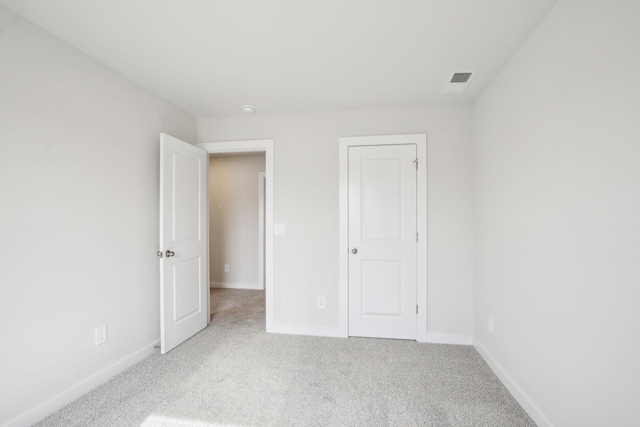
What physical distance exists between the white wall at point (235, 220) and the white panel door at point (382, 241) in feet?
7.68

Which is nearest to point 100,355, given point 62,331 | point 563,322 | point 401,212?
point 62,331

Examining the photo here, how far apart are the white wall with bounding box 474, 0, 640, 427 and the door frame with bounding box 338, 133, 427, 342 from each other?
0.69m

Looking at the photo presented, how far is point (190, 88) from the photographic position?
2.33m

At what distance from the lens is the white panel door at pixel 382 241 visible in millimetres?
2688

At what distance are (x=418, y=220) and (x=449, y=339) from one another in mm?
1199

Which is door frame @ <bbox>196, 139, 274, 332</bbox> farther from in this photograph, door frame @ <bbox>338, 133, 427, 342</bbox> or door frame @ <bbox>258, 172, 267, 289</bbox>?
door frame @ <bbox>258, 172, 267, 289</bbox>

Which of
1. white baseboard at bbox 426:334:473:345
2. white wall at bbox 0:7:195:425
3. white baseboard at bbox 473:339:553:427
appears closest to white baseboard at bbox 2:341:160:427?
white wall at bbox 0:7:195:425

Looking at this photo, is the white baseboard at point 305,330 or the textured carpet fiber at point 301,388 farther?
the white baseboard at point 305,330

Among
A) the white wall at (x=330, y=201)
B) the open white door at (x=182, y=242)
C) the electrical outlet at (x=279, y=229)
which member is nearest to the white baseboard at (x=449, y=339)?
the white wall at (x=330, y=201)

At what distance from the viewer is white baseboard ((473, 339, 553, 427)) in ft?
5.02

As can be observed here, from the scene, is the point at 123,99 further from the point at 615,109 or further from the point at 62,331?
the point at 615,109

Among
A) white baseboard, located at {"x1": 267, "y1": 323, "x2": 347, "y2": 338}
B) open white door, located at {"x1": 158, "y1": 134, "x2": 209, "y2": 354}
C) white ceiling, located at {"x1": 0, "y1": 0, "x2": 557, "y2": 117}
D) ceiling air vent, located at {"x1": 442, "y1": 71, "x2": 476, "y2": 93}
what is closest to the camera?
white ceiling, located at {"x1": 0, "y1": 0, "x2": 557, "y2": 117}

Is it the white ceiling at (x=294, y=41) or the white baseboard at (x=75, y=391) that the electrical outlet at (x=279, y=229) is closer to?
the white ceiling at (x=294, y=41)

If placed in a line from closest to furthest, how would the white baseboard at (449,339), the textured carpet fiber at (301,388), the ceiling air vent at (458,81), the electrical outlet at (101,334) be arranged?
the textured carpet fiber at (301,388), the electrical outlet at (101,334), the ceiling air vent at (458,81), the white baseboard at (449,339)
